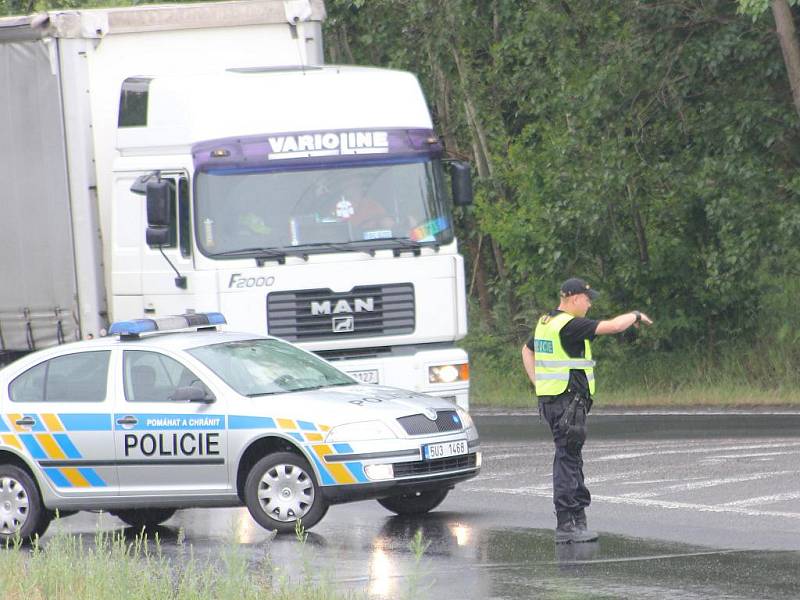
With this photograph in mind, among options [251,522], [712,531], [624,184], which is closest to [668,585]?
[712,531]

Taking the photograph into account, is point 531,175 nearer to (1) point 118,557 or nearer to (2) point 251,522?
(2) point 251,522

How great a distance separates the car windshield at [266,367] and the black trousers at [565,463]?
2.21m

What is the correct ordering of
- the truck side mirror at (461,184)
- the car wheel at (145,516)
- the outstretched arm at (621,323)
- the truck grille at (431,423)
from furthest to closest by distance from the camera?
the truck side mirror at (461,184) < the car wheel at (145,516) < the truck grille at (431,423) < the outstretched arm at (621,323)

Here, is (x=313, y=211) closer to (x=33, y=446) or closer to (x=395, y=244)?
(x=395, y=244)

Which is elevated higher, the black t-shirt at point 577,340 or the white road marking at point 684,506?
the black t-shirt at point 577,340

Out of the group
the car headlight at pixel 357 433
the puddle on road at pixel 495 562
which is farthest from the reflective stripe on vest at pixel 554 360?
the car headlight at pixel 357 433

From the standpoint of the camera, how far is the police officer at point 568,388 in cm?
1096

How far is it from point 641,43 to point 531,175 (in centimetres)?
267

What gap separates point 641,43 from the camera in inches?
910

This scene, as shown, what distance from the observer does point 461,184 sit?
51.9 ft

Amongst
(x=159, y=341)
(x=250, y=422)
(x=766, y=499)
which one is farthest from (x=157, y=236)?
(x=766, y=499)

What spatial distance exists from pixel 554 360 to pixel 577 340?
21cm

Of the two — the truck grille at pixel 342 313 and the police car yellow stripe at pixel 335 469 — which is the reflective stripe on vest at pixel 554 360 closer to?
the police car yellow stripe at pixel 335 469

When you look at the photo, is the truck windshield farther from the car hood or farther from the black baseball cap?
the black baseball cap
